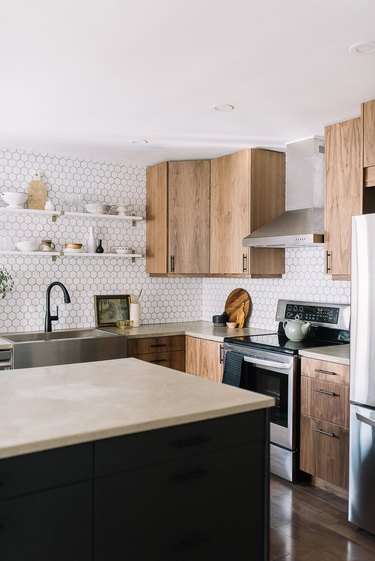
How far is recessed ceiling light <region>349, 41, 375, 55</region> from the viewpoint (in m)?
2.48

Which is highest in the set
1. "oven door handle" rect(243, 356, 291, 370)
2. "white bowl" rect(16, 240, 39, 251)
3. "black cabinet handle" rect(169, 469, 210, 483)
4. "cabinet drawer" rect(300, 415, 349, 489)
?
"white bowl" rect(16, 240, 39, 251)

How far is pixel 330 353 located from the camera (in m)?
3.50

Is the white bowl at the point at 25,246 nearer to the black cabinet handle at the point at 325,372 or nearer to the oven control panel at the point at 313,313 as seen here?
the oven control panel at the point at 313,313

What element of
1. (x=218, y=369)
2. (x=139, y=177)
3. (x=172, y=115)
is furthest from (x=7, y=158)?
(x=218, y=369)

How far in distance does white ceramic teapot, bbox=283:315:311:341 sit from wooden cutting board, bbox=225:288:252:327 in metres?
0.92

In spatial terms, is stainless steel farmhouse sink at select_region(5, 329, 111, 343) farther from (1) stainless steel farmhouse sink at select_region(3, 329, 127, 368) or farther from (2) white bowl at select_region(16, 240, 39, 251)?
(2) white bowl at select_region(16, 240, 39, 251)

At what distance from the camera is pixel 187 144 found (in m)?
4.38

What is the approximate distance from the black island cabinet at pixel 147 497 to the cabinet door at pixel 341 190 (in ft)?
6.26

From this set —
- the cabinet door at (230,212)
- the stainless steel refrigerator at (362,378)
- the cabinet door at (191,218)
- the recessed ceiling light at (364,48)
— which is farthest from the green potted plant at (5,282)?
the recessed ceiling light at (364,48)

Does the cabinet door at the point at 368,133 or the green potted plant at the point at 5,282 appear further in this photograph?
the green potted plant at the point at 5,282

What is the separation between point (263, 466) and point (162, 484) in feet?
1.47

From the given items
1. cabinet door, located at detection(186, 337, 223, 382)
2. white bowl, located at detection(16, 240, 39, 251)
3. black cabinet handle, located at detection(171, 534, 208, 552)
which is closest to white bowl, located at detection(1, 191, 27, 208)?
white bowl, located at detection(16, 240, 39, 251)

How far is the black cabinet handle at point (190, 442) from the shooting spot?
182cm

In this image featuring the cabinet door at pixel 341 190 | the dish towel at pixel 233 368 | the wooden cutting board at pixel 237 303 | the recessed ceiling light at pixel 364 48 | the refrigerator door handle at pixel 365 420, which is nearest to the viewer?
the recessed ceiling light at pixel 364 48
